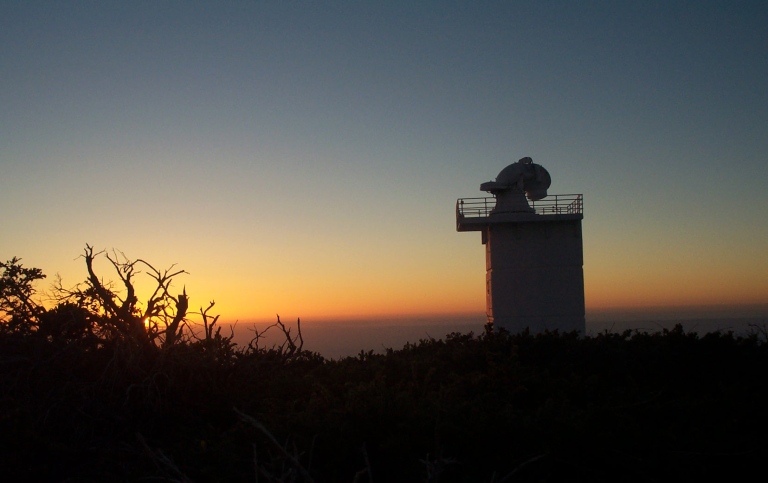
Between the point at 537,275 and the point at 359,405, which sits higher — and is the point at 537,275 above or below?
above

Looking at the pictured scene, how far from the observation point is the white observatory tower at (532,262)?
23656 mm

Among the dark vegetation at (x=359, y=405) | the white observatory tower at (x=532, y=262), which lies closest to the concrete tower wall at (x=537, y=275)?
the white observatory tower at (x=532, y=262)

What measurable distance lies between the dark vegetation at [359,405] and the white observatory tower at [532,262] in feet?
38.7

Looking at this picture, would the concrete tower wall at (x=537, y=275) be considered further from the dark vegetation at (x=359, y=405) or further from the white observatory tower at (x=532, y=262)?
the dark vegetation at (x=359, y=405)

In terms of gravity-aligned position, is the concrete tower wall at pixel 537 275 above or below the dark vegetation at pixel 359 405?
above

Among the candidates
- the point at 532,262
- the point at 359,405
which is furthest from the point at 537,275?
the point at 359,405

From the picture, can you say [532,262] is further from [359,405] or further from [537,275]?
[359,405]

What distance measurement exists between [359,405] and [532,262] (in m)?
18.1

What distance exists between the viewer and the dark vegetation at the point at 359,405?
231 inches

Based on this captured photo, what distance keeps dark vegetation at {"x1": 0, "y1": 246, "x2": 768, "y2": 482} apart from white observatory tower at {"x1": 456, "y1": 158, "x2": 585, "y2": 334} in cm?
1181

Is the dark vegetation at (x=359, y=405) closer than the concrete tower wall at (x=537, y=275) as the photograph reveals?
Yes

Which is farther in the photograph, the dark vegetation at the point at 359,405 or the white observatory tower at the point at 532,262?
the white observatory tower at the point at 532,262

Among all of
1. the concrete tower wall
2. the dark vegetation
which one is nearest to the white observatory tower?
the concrete tower wall

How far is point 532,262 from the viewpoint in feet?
78.4
